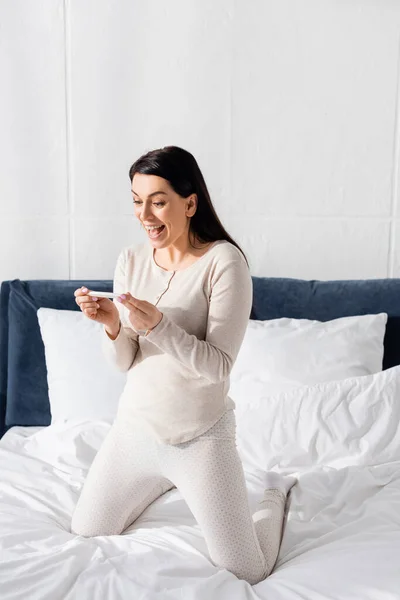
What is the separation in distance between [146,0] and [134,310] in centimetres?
180

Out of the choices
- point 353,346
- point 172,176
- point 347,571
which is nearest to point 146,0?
point 172,176

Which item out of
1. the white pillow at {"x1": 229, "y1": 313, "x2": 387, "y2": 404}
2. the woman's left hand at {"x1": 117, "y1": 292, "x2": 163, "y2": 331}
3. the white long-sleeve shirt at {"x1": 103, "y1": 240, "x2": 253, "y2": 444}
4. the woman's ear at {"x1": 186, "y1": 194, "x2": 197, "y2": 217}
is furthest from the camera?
the white pillow at {"x1": 229, "y1": 313, "x2": 387, "y2": 404}

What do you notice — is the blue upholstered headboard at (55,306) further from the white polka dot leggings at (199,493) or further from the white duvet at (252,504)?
the white polka dot leggings at (199,493)

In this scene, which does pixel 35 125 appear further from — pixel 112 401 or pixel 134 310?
pixel 134 310

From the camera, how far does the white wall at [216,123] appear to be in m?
3.05

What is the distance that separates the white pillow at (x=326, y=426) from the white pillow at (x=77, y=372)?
0.53 m

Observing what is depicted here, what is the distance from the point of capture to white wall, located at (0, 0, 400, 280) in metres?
3.05

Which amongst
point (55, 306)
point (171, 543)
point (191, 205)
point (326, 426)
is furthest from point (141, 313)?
point (55, 306)

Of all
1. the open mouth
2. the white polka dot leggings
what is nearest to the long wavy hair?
the open mouth

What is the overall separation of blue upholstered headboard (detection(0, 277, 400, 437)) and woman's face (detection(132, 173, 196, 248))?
102cm

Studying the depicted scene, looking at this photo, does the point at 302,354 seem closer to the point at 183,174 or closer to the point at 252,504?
the point at 252,504

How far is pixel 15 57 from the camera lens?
3.06 metres

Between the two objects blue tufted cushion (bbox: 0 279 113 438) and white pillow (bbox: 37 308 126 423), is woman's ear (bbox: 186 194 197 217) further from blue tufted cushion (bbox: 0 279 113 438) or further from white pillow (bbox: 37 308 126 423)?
blue tufted cushion (bbox: 0 279 113 438)

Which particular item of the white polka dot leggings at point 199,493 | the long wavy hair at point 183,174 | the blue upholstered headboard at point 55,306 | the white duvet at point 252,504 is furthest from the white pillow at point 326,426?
the long wavy hair at point 183,174
